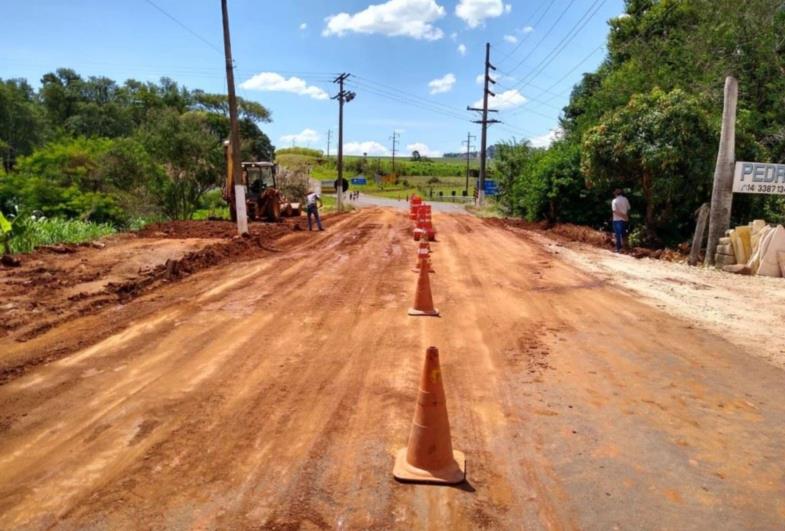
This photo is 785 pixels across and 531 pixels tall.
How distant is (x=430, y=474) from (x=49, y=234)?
15178 millimetres

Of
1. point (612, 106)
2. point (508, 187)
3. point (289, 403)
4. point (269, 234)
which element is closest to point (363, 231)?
point (269, 234)

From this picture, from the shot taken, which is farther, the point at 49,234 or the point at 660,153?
the point at 49,234

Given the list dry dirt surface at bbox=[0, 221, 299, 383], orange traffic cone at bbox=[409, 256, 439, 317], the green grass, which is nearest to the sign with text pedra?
orange traffic cone at bbox=[409, 256, 439, 317]

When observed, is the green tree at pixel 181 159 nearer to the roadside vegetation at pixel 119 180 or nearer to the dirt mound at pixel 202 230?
the roadside vegetation at pixel 119 180

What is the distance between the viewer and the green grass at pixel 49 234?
13.7 m

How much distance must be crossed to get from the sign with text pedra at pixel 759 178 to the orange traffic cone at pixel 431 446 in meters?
11.6

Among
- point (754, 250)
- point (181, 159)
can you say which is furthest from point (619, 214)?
point (181, 159)

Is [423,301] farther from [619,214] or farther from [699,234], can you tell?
[619,214]

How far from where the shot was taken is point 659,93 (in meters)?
16.2

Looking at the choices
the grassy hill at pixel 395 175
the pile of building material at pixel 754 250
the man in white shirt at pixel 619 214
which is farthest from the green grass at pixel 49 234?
the grassy hill at pixel 395 175

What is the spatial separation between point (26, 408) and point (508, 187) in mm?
29190

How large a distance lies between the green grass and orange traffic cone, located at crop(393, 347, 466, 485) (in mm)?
12590

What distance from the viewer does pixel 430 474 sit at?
3.79 metres

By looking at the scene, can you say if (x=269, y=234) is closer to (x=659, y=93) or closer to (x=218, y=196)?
(x=659, y=93)
